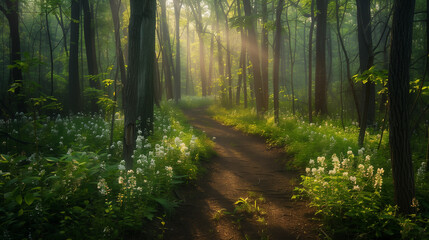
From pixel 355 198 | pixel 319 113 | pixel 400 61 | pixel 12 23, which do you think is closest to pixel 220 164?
pixel 355 198

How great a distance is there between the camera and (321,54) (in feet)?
36.6

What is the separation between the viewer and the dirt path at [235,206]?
142 inches

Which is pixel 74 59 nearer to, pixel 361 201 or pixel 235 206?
pixel 235 206

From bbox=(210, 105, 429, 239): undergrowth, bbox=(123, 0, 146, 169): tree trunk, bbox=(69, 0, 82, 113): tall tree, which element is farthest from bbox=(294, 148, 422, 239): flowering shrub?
bbox=(69, 0, 82, 113): tall tree

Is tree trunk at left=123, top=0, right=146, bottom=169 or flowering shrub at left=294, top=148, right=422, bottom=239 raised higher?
tree trunk at left=123, top=0, right=146, bottom=169

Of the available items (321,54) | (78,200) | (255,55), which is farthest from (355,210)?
(255,55)

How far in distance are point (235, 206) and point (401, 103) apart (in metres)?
3.07

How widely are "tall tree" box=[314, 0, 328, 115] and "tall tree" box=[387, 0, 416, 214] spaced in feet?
27.4

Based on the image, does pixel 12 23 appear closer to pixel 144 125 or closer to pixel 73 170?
pixel 144 125

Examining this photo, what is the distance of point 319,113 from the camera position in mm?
11469

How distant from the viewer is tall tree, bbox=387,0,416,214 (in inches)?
122

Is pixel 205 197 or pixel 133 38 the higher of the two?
pixel 133 38

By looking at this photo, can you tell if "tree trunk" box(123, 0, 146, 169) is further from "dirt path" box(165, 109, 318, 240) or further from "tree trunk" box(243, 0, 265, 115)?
"tree trunk" box(243, 0, 265, 115)

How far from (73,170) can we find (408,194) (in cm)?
458
